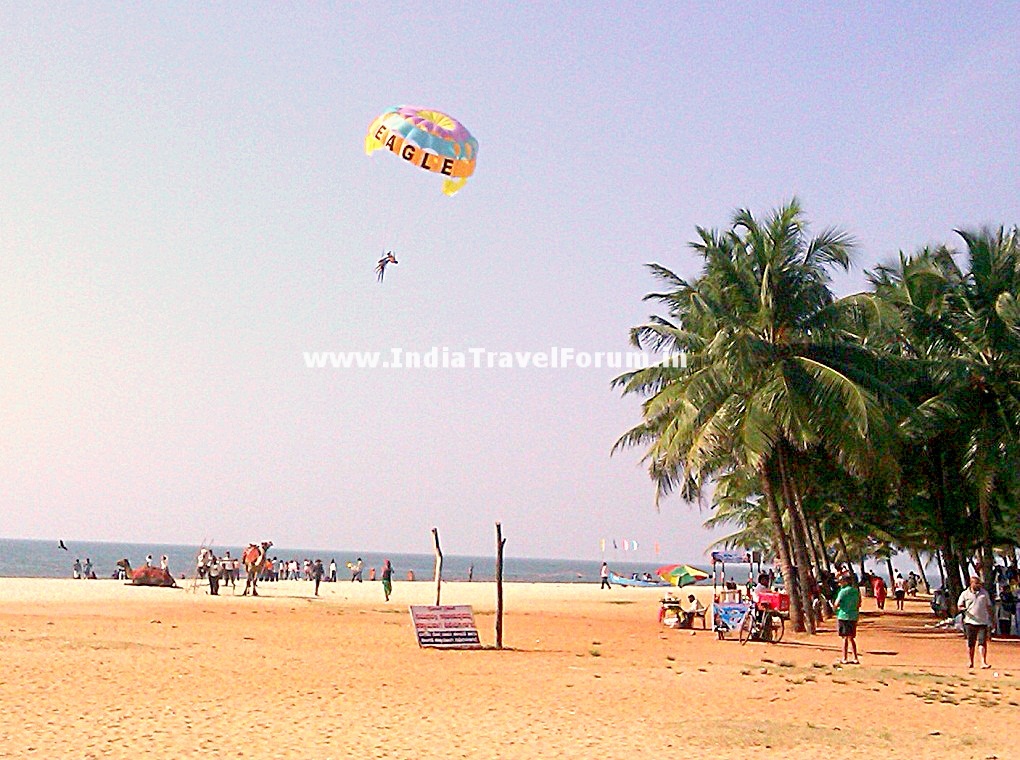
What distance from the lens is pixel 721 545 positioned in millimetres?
54969

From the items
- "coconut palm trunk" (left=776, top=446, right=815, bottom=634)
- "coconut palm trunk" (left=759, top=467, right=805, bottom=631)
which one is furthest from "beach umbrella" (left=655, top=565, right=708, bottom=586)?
"coconut palm trunk" (left=776, top=446, right=815, bottom=634)

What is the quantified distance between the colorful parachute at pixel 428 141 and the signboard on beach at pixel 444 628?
9.93m

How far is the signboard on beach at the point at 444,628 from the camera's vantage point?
19.9 metres

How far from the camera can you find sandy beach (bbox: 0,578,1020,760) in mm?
10953

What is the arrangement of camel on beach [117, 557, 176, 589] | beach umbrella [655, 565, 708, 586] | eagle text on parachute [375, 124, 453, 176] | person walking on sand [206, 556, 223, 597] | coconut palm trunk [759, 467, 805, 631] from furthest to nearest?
beach umbrella [655, 565, 708, 586] < camel on beach [117, 557, 176, 589] < person walking on sand [206, 556, 223, 597] < coconut palm trunk [759, 467, 805, 631] < eagle text on parachute [375, 124, 453, 176]

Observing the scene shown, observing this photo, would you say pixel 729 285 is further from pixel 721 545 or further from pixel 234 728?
pixel 721 545

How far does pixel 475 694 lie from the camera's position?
14.3 m

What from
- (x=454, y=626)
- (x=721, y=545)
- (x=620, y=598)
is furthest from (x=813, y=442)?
(x=721, y=545)

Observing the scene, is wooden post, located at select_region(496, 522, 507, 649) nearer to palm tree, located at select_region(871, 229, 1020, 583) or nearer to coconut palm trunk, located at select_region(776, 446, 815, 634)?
coconut palm trunk, located at select_region(776, 446, 815, 634)

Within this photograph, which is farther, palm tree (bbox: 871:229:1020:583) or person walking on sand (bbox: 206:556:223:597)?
person walking on sand (bbox: 206:556:223:597)

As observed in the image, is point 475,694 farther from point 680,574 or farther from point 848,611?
point 680,574

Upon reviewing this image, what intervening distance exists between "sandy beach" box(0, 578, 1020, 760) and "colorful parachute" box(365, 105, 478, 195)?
33.2 feet

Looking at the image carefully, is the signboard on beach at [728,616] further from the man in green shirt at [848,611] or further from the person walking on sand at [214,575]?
the person walking on sand at [214,575]

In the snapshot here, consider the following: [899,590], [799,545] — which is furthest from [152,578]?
[899,590]
